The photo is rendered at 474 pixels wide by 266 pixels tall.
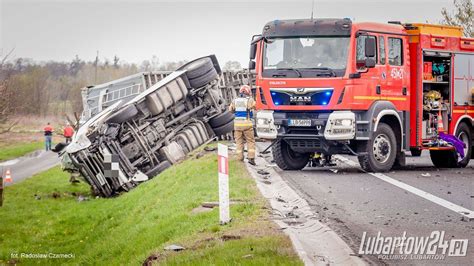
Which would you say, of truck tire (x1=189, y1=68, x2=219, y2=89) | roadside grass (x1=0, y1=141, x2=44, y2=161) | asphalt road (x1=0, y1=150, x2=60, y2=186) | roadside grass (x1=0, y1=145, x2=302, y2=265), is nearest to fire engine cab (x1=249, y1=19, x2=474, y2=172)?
roadside grass (x1=0, y1=145, x2=302, y2=265)

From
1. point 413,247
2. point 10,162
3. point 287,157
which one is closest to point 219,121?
point 287,157

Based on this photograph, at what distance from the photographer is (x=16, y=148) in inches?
2190

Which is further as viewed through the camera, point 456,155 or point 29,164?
point 29,164

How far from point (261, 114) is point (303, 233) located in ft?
24.2

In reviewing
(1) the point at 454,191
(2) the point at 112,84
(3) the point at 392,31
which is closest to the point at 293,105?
(3) the point at 392,31

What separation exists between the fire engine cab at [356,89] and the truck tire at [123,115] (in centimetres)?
776

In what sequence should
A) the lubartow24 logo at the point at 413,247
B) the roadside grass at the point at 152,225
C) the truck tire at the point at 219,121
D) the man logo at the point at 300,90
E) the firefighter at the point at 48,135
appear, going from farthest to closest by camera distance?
the firefighter at the point at 48,135
the truck tire at the point at 219,121
the man logo at the point at 300,90
the roadside grass at the point at 152,225
the lubartow24 logo at the point at 413,247

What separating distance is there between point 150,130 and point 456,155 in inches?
396

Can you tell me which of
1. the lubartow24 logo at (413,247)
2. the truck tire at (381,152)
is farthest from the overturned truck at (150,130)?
the lubartow24 logo at (413,247)

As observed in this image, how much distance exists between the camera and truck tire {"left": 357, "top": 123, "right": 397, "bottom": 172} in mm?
16344

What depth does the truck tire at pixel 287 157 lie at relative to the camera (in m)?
17.3

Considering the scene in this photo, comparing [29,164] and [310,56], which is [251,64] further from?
[29,164]

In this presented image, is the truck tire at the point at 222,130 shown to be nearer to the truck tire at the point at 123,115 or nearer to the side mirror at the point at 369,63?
the truck tire at the point at 123,115

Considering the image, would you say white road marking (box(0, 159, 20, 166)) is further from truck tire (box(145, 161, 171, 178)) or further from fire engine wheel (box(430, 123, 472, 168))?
fire engine wheel (box(430, 123, 472, 168))
